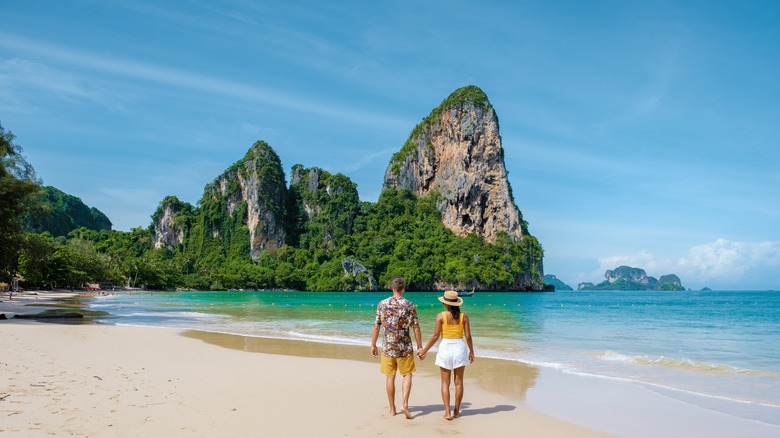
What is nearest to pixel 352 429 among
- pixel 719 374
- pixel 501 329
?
pixel 719 374

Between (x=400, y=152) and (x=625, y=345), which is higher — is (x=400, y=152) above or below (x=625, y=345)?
above

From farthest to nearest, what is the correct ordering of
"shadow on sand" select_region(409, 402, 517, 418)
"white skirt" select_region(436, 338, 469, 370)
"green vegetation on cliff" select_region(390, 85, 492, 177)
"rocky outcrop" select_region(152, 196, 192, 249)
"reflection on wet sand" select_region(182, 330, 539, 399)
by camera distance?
"rocky outcrop" select_region(152, 196, 192, 249), "green vegetation on cliff" select_region(390, 85, 492, 177), "reflection on wet sand" select_region(182, 330, 539, 399), "shadow on sand" select_region(409, 402, 517, 418), "white skirt" select_region(436, 338, 469, 370)

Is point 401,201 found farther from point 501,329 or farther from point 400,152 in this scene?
point 501,329

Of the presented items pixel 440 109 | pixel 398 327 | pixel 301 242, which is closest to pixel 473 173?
pixel 440 109

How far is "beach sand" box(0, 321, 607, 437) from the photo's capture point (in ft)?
17.2

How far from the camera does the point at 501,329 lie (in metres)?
20.2

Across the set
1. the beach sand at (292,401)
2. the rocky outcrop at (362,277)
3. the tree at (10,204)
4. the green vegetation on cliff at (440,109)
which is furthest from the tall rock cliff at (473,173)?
the beach sand at (292,401)

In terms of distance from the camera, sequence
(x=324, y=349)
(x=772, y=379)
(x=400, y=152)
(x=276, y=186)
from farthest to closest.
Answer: (x=400, y=152) < (x=276, y=186) < (x=324, y=349) < (x=772, y=379)

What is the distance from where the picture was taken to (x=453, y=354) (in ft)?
19.6

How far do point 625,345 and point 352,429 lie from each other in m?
12.2

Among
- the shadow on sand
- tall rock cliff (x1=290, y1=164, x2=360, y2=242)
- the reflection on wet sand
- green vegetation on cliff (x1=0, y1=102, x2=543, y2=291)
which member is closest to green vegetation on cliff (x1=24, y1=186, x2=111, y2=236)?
green vegetation on cliff (x1=0, y1=102, x2=543, y2=291)

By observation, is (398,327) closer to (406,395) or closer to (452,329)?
(452,329)

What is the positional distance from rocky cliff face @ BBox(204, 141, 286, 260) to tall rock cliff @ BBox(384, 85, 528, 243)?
117 ft

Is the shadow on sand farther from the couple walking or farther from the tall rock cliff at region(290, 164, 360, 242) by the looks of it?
the tall rock cliff at region(290, 164, 360, 242)
